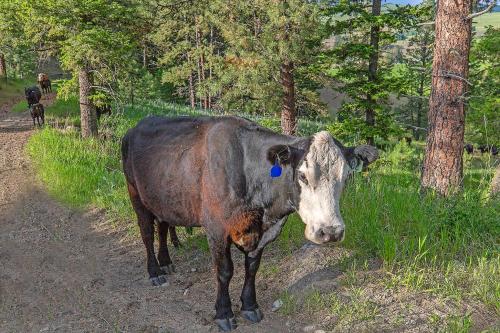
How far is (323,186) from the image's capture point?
12.8 ft

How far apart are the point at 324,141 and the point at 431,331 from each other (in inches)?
82.9

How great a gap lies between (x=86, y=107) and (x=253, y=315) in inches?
427

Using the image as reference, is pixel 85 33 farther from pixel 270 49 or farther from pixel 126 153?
pixel 270 49

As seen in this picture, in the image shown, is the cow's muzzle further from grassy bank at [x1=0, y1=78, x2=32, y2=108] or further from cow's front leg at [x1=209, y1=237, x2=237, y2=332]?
grassy bank at [x1=0, y1=78, x2=32, y2=108]

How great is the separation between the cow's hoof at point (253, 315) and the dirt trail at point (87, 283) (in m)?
0.07

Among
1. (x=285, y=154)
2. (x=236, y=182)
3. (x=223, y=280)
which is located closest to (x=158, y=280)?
(x=223, y=280)

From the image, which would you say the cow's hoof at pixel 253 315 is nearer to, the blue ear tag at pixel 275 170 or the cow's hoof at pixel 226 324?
the cow's hoof at pixel 226 324

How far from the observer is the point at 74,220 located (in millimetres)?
8555

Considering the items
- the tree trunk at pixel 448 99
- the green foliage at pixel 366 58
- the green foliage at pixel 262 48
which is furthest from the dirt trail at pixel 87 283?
the green foliage at pixel 366 58

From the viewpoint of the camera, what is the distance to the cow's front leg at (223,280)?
4793mm

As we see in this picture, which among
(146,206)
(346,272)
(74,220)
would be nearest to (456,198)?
(346,272)

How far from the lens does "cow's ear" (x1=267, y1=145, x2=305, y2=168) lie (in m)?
4.02

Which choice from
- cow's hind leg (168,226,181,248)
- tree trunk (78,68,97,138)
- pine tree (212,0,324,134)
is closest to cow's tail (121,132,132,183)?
cow's hind leg (168,226,181,248)

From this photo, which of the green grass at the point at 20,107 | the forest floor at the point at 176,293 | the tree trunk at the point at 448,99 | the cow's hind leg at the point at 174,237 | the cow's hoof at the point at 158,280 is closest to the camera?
the forest floor at the point at 176,293
